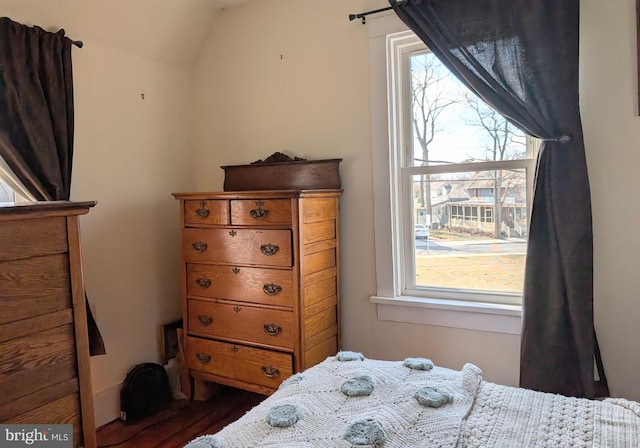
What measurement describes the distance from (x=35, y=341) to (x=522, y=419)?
157 centimetres

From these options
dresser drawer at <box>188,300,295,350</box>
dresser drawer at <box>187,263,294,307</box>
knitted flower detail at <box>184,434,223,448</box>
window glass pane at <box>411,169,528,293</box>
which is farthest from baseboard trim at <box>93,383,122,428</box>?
window glass pane at <box>411,169,528,293</box>

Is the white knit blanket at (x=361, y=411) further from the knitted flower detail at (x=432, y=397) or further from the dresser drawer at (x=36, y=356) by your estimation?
the dresser drawer at (x=36, y=356)

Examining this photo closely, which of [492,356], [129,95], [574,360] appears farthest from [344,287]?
[129,95]

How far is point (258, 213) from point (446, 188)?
1.03 m

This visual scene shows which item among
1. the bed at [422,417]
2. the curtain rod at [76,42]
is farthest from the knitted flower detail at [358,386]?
the curtain rod at [76,42]

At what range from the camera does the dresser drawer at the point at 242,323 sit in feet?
7.50

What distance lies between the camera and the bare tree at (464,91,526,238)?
2273 millimetres

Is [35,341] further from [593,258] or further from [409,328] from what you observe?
[593,258]

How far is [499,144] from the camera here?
7.56ft

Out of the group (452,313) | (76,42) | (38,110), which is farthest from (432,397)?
(76,42)

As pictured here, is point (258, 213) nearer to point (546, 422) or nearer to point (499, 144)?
point (499, 144)

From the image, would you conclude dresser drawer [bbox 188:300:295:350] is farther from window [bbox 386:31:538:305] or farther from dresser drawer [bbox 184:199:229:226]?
window [bbox 386:31:538:305]

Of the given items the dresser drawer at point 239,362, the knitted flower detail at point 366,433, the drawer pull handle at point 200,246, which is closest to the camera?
the knitted flower detail at point 366,433

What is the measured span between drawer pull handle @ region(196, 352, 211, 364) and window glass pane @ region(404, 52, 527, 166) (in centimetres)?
158
